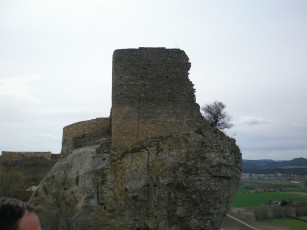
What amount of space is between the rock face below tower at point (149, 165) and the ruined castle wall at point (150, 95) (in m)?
0.04

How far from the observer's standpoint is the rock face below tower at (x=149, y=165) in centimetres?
1201

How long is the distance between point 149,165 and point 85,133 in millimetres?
4340

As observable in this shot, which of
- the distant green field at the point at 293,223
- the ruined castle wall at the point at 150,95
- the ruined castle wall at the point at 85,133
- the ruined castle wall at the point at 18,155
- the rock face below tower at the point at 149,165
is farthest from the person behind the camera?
the distant green field at the point at 293,223

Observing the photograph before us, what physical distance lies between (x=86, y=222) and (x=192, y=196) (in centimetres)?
417

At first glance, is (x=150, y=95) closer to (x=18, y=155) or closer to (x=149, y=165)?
(x=149, y=165)

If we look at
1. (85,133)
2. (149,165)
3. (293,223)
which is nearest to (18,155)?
(85,133)

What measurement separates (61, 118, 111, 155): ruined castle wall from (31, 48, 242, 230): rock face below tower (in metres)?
1.11

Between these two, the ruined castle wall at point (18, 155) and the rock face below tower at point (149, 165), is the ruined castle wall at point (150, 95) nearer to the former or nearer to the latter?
the rock face below tower at point (149, 165)

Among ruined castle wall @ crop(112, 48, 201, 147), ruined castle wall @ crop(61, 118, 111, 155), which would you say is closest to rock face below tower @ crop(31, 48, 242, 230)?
ruined castle wall @ crop(112, 48, 201, 147)

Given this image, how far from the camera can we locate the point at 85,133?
1511cm

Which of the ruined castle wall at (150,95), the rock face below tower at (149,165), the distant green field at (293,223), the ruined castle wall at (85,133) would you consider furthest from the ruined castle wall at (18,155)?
the distant green field at (293,223)

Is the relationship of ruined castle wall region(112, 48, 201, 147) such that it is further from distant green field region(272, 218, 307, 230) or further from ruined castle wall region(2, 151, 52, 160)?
distant green field region(272, 218, 307, 230)

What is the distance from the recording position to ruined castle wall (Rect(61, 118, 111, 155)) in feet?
48.2

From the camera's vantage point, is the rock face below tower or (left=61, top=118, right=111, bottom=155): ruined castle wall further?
(left=61, top=118, right=111, bottom=155): ruined castle wall
